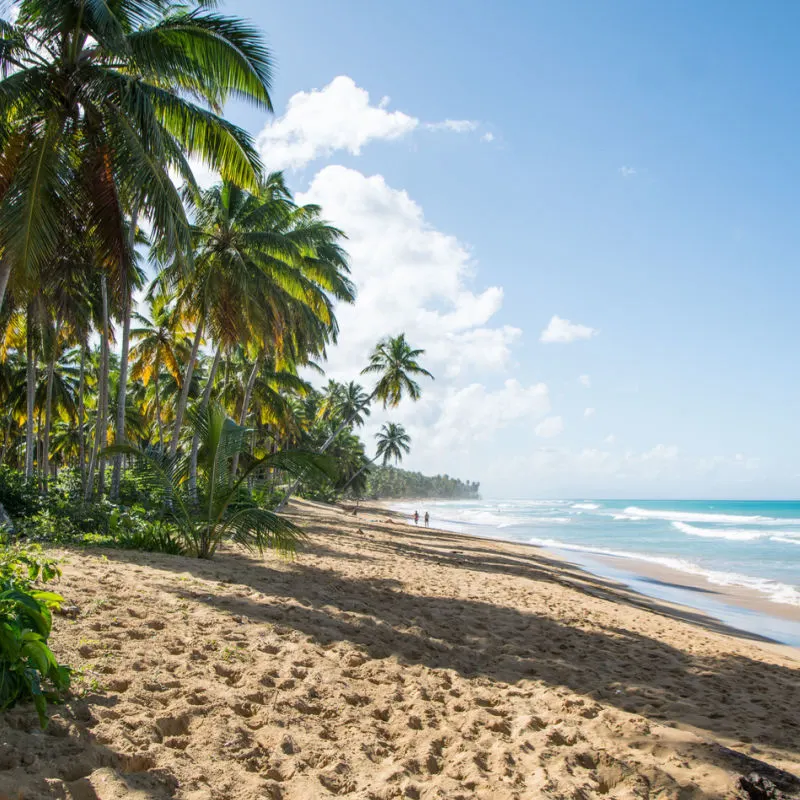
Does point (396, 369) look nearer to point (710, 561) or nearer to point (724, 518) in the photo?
point (710, 561)

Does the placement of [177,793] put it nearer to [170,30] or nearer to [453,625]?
[453,625]

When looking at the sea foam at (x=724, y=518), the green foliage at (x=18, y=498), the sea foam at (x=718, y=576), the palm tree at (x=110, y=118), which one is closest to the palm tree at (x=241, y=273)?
the green foliage at (x=18, y=498)

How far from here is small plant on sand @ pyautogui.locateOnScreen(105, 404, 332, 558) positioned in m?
7.95

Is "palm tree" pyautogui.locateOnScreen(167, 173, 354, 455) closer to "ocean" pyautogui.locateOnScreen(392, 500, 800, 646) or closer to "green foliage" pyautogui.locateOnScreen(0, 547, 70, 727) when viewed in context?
"green foliage" pyautogui.locateOnScreen(0, 547, 70, 727)

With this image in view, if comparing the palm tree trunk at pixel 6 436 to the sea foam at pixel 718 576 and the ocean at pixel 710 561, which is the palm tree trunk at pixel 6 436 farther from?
the sea foam at pixel 718 576

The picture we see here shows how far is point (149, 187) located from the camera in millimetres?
7703

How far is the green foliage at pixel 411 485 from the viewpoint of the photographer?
339 ft

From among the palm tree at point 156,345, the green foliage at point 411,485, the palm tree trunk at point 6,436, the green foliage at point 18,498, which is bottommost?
the green foliage at point 411,485

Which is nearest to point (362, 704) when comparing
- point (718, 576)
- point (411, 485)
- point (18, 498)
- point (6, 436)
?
point (18, 498)

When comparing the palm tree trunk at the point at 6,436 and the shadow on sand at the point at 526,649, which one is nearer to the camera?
the shadow on sand at the point at 526,649

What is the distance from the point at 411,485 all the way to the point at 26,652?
13482cm

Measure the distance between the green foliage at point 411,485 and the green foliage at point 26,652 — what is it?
278ft

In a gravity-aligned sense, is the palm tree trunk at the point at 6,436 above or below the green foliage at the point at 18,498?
above

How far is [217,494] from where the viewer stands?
8133 millimetres
